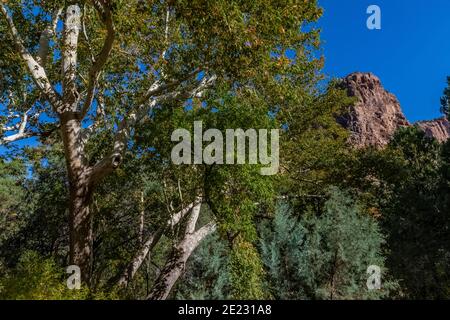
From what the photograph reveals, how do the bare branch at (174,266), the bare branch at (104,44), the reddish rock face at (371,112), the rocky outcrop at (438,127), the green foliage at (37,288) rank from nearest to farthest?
the green foliage at (37,288)
the bare branch at (104,44)
the bare branch at (174,266)
the reddish rock face at (371,112)
the rocky outcrop at (438,127)

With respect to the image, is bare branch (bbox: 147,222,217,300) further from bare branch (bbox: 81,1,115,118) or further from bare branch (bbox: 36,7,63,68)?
bare branch (bbox: 36,7,63,68)

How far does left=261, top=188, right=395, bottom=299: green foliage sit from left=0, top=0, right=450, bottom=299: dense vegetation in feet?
0.14

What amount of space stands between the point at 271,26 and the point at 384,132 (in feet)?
252

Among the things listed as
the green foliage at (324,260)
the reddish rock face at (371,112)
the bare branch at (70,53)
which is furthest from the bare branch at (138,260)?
the reddish rock face at (371,112)

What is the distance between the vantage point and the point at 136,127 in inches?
419

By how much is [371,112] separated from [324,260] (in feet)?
244

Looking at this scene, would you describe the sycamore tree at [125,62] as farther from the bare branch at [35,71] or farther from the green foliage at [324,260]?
the green foliage at [324,260]

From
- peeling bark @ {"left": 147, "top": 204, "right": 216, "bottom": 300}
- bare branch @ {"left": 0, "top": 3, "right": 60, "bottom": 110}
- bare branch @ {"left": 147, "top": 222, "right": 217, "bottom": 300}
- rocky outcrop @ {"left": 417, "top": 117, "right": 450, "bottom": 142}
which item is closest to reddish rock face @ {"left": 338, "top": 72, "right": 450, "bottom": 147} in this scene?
rocky outcrop @ {"left": 417, "top": 117, "right": 450, "bottom": 142}

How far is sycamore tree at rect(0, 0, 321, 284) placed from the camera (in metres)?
9.07

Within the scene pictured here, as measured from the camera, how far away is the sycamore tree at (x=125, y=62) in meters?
9.07

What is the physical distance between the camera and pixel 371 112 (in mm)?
79562

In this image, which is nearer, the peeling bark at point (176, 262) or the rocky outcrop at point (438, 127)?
the peeling bark at point (176, 262)

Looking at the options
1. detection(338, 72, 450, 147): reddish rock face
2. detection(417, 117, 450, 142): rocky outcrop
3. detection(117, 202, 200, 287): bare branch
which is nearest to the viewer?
detection(117, 202, 200, 287): bare branch

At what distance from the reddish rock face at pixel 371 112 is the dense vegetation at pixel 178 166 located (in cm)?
5927
